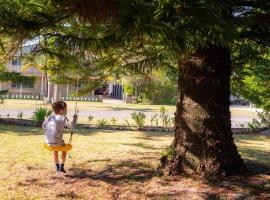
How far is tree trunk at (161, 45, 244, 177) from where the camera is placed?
5734mm

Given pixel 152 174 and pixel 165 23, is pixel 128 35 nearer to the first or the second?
pixel 165 23

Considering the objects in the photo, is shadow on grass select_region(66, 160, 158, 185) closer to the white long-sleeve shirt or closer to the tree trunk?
the tree trunk

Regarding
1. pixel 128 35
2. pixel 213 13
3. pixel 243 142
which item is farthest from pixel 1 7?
pixel 243 142

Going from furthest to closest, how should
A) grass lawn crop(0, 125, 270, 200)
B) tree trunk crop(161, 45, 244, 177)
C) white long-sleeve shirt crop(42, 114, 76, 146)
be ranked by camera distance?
white long-sleeve shirt crop(42, 114, 76, 146), tree trunk crop(161, 45, 244, 177), grass lawn crop(0, 125, 270, 200)

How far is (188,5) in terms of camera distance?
9.00 ft

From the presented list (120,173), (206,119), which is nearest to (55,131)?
(120,173)

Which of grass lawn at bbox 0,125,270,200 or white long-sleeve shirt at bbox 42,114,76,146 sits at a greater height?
white long-sleeve shirt at bbox 42,114,76,146

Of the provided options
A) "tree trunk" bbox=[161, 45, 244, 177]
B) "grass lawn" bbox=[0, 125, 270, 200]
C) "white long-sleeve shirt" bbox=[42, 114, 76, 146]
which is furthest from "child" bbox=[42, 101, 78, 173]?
"tree trunk" bbox=[161, 45, 244, 177]

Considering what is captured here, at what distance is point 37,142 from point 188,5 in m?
7.11

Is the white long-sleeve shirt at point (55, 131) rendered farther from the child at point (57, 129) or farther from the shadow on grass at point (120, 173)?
the shadow on grass at point (120, 173)

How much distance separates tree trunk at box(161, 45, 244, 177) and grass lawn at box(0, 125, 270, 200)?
0.24 meters

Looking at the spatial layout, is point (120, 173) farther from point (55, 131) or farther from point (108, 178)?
point (55, 131)

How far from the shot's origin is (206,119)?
579 cm

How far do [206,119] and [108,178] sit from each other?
1.61 metres
